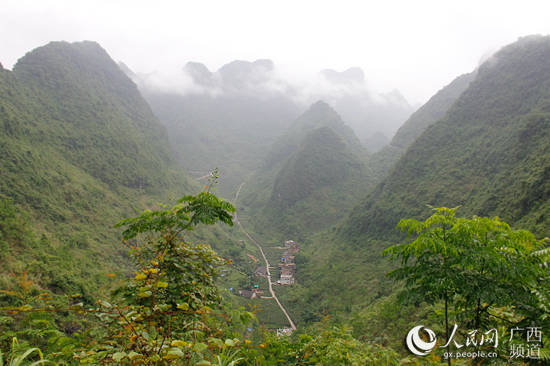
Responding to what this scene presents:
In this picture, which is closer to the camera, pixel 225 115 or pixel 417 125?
pixel 417 125

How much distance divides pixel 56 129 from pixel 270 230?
41064 millimetres

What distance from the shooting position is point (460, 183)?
28234mm

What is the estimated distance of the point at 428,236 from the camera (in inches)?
122

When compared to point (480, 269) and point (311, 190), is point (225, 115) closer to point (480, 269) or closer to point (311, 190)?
point (311, 190)

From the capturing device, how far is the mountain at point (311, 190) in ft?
177

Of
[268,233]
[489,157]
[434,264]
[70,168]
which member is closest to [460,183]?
[489,157]

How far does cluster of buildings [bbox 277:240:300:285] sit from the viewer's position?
114ft

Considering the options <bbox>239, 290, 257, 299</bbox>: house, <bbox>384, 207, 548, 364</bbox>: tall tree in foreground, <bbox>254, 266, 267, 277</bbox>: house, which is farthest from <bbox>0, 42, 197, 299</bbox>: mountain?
<bbox>254, 266, 267, 277</bbox>: house

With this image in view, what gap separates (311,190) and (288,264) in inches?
1040

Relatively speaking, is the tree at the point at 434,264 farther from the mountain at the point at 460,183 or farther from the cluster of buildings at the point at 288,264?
the cluster of buildings at the point at 288,264

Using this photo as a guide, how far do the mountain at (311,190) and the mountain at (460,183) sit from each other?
1018 cm

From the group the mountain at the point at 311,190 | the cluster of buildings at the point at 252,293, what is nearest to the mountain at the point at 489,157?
the mountain at the point at 311,190

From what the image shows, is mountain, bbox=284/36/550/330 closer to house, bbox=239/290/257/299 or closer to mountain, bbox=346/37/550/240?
mountain, bbox=346/37/550/240

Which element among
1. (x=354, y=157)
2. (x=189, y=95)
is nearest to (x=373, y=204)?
(x=354, y=157)
